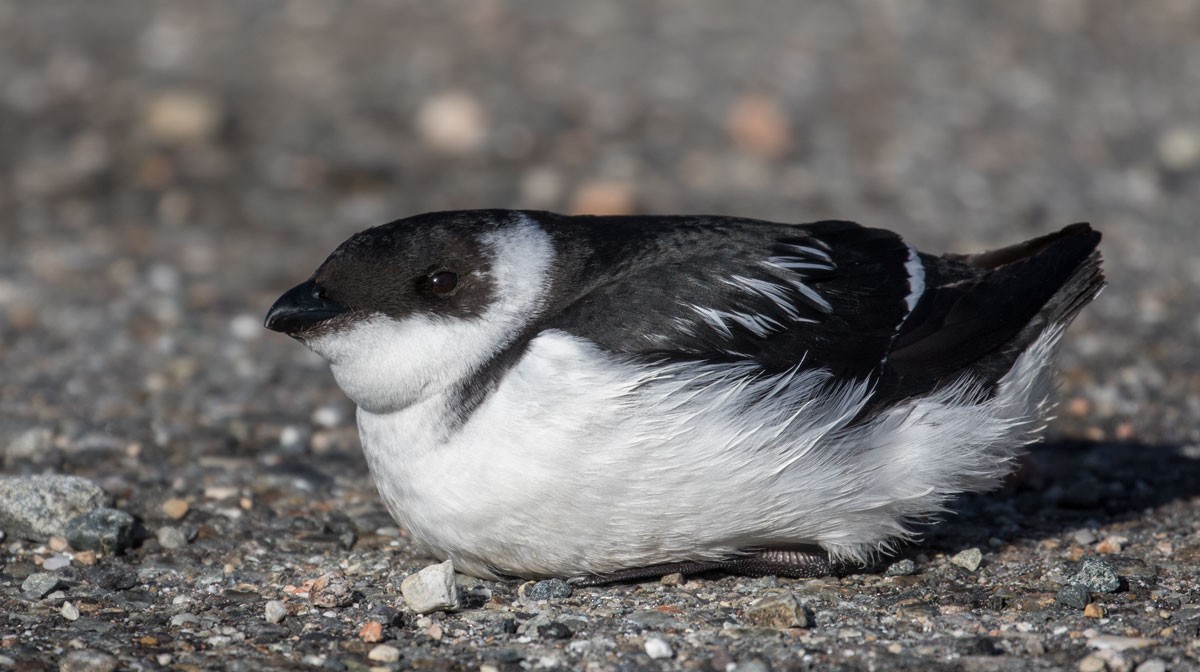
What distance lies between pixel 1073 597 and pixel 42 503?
3.57m

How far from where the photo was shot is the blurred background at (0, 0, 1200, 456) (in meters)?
7.08

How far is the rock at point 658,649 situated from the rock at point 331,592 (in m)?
1.06

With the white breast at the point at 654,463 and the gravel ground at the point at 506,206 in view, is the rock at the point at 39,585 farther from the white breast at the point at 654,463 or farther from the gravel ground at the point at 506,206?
the white breast at the point at 654,463

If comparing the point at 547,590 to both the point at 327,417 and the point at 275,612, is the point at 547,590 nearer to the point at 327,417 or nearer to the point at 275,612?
the point at 275,612

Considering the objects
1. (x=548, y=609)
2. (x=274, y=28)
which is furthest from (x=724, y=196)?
(x=548, y=609)

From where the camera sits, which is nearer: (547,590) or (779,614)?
(779,614)

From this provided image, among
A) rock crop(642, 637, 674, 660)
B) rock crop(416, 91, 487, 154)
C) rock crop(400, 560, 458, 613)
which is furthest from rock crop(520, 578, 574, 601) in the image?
rock crop(416, 91, 487, 154)

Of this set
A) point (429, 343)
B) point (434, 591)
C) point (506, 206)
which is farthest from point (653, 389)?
point (506, 206)

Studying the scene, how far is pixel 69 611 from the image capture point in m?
4.29

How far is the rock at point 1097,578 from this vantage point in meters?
4.43

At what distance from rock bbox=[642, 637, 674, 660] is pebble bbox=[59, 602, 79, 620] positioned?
1.83m

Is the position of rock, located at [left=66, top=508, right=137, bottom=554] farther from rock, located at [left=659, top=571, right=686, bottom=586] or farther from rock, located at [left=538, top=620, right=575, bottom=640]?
rock, located at [left=659, top=571, right=686, bottom=586]

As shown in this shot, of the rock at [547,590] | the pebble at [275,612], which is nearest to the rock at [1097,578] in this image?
the rock at [547,590]

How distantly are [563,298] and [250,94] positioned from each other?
631 centimetres
